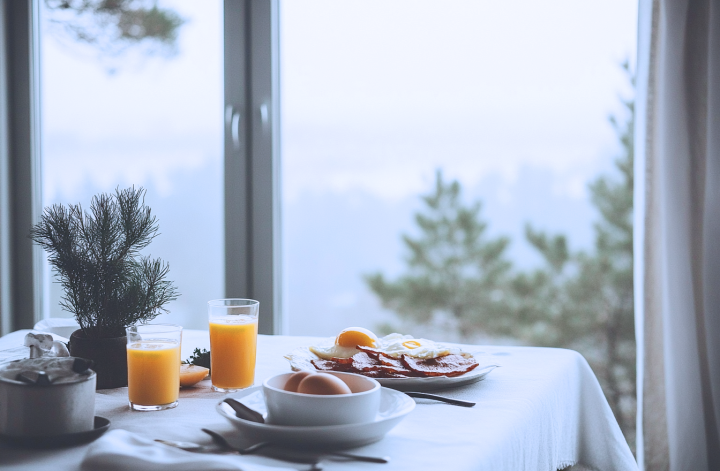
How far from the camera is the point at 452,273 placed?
3.67 metres

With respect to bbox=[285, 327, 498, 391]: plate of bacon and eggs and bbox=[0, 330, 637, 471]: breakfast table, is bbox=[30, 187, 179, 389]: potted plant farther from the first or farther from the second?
bbox=[285, 327, 498, 391]: plate of bacon and eggs

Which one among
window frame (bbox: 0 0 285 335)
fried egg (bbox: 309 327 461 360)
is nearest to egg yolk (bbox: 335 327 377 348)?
fried egg (bbox: 309 327 461 360)

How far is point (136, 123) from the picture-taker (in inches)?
116

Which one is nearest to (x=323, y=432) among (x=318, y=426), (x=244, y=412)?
(x=318, y=426)

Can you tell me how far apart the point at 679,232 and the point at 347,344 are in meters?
1.18

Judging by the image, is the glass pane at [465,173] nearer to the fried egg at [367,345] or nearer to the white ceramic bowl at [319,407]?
the fried egg at [367,345]

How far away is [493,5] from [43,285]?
2.44m

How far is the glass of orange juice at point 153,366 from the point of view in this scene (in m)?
0.88

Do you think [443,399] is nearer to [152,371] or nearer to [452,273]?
[152,371]

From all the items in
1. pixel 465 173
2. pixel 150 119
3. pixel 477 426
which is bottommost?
pixel 477 426

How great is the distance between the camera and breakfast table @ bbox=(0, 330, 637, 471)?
0.71 metres

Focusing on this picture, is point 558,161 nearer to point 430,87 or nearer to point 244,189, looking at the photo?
point 430,87

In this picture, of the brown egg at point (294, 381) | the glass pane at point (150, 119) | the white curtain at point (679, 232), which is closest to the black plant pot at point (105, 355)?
the brown egg at point (294, 381)

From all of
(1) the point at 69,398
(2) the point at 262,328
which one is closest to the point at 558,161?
(2) the point at 262,328
